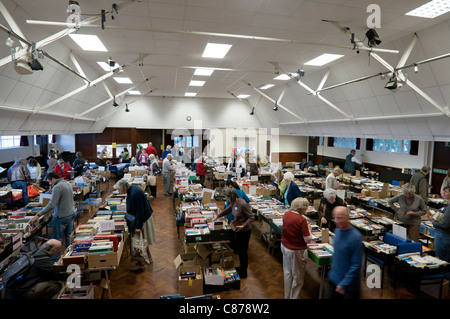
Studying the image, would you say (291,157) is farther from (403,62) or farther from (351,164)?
(403,62)

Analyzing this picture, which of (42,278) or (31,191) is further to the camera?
(31,191)

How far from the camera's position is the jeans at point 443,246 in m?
4.29

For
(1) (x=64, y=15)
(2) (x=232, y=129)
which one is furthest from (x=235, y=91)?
(1) (x=64, y=15)

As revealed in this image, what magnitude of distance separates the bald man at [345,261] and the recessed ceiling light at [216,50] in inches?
218

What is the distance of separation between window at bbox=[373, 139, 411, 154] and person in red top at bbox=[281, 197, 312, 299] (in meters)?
9.66

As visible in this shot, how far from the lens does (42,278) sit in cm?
338

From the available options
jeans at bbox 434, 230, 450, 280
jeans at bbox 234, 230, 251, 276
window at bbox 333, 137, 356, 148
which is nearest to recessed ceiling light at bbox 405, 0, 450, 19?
jeans at bbox 434, 230, 450, 280

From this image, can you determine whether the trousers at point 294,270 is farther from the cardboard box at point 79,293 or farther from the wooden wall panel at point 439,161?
the wooden wall panel at point 439,161

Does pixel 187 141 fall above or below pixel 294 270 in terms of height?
above

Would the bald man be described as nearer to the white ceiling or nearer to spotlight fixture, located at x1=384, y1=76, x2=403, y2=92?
the white ceiling

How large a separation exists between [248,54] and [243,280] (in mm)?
5954

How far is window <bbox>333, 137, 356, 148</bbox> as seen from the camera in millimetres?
13914

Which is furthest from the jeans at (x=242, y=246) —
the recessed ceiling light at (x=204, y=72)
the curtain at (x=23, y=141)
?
the curtain at (x=23, y=141)

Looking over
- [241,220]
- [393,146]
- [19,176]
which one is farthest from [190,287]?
[393,146]
